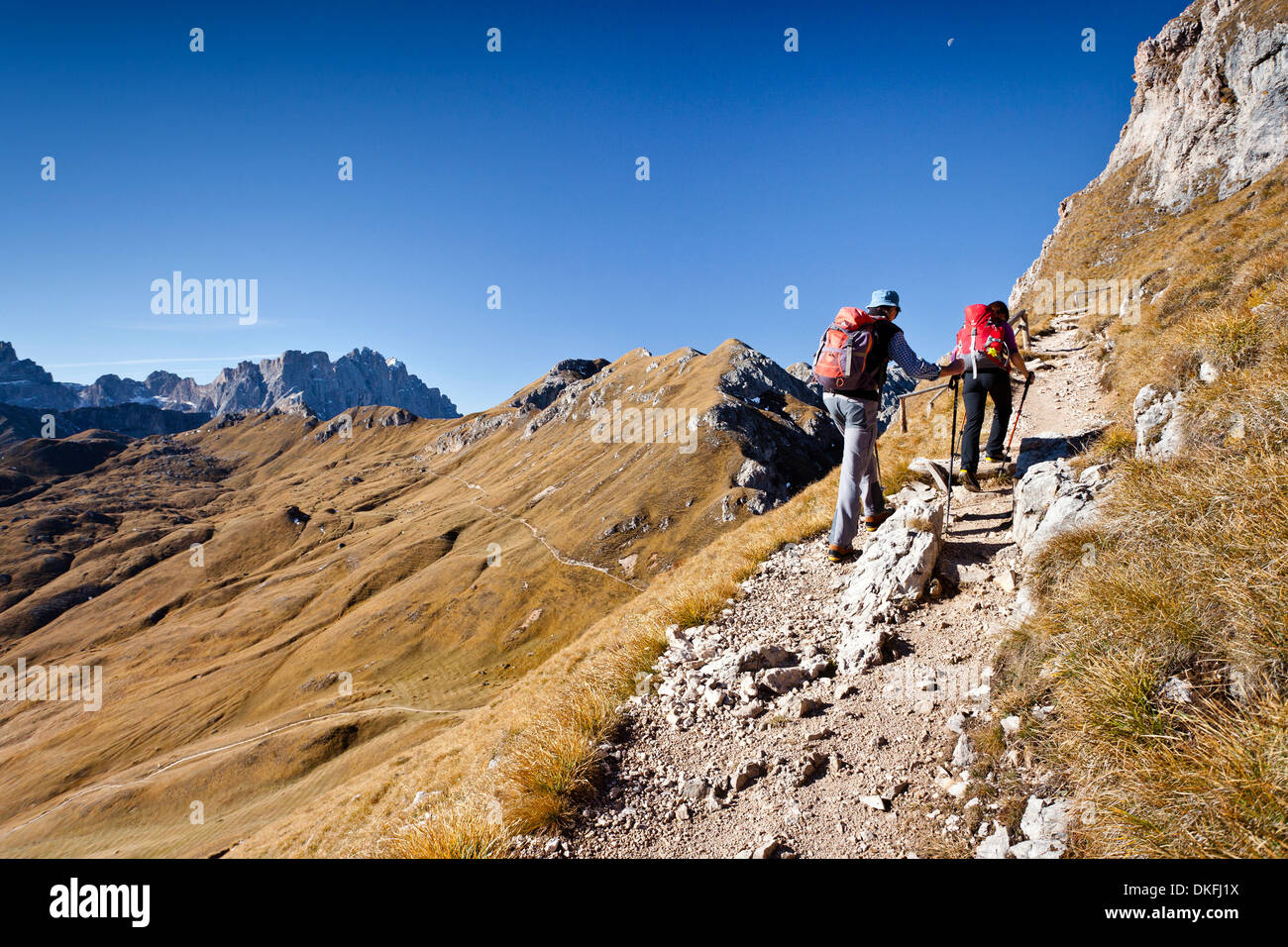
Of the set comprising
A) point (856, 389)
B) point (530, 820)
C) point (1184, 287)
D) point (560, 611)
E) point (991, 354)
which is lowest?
point (560, 611)

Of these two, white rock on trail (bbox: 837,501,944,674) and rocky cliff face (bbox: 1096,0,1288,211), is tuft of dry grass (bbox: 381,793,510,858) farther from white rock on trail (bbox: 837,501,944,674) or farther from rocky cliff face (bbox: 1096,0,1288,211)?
rocky cliff face (bbox: 1096,0,1288,211)

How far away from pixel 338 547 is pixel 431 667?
358ft

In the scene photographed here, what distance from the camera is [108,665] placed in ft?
486

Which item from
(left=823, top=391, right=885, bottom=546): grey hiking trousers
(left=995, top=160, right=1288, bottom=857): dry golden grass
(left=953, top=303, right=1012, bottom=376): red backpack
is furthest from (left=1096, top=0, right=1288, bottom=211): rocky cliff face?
(left=995, top=160, right=1288, bottom=857): dry golden grass

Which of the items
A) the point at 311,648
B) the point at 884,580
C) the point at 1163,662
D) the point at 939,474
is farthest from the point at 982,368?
the point at 311,648

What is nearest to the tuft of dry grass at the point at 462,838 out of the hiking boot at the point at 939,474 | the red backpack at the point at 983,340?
the hiking boot at the point at 939,474

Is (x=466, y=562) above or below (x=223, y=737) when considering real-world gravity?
A: above

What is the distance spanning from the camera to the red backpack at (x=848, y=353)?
373 inches

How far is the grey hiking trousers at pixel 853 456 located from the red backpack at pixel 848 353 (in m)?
0.35

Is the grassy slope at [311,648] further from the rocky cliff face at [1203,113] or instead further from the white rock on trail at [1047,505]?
the rocky cliff face at [1203,113]

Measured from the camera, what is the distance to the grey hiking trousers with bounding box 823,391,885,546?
9875 mm
